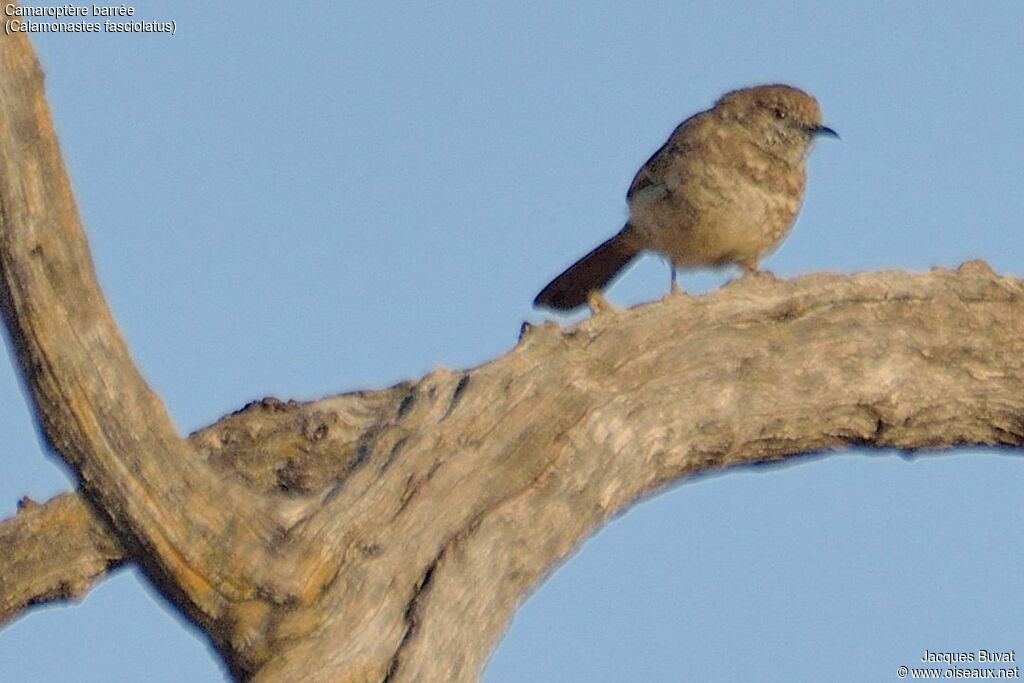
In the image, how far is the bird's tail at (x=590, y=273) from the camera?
8008 mm

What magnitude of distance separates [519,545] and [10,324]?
5.27 ft

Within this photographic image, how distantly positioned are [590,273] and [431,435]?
341 cm

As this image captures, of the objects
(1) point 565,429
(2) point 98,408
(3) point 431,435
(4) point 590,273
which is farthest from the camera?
(4) point 590,273

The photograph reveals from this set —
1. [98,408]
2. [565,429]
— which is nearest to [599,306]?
[565,429]

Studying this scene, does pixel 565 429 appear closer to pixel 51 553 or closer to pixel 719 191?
pixel 51 553

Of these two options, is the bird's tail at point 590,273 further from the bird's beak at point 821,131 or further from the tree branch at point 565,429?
the tree branch at point 565,429

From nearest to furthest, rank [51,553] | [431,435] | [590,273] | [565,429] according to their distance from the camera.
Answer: [431,435] < [565,429] < [51,553] < [590,273]

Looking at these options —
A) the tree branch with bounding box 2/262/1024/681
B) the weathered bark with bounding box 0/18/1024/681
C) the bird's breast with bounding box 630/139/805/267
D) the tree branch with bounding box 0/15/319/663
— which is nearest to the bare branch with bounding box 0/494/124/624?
the weathered bark with bounding box 0/18/1024/681

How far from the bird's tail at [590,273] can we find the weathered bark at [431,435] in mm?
2517

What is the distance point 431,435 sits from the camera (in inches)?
189

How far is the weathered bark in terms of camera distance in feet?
13.6

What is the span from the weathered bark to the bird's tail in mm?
2517

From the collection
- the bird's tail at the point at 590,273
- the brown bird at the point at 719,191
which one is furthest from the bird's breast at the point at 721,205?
the bird's tail at the point at 590,273

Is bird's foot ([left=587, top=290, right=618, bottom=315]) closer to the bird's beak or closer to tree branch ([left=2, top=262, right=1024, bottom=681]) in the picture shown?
tree branch ([left=2, top=262, right=1024, bottom=681])
